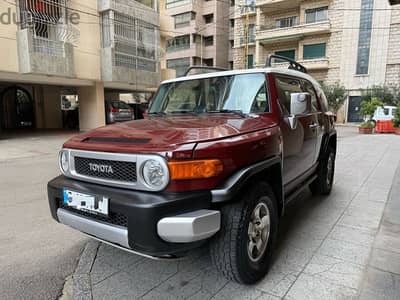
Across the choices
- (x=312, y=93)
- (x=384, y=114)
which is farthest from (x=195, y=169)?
(x=384, y=114)

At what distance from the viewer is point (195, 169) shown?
1.79 m

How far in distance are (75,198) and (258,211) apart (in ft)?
4.54

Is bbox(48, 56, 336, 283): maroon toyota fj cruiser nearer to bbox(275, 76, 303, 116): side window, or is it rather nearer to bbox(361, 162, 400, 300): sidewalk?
bbox(275, 76, 303, 116): side window

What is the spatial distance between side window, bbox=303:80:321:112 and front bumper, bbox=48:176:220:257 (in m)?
2.54

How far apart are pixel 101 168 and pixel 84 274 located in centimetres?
100

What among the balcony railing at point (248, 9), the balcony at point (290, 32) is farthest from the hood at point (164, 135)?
the balcony railing at point (248, 9)

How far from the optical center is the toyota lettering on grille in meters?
2.00

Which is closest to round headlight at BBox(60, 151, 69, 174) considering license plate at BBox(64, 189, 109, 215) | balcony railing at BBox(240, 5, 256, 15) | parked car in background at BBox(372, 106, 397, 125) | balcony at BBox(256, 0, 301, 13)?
license plate at BBox(64, 189, 109, 215)

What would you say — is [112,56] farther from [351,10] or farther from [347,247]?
[351,10]

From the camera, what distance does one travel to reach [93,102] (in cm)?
1407

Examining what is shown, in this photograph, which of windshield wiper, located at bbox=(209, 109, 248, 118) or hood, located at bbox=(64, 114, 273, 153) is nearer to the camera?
hood, located at bbox=(64, 114, 273, 153)

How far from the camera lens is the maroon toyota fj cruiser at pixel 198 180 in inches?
69.1

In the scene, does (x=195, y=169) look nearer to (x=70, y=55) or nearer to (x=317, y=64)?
(x=70, y=55)

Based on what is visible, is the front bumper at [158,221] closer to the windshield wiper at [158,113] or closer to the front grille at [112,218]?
the front grille at [112,218]
